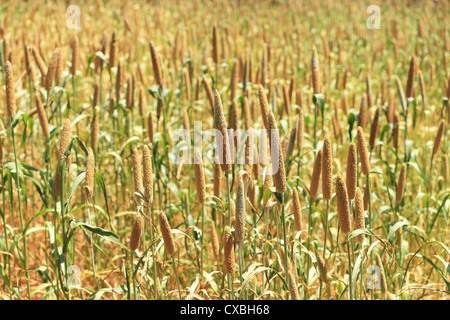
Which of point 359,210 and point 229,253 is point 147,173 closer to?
point 229,253

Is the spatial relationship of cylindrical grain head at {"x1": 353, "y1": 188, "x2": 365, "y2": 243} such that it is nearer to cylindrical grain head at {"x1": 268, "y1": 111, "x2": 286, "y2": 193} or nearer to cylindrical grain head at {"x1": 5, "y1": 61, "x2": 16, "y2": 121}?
cylindrical grain head at {"x1": 268, "y1": 111, "x2": 286, "y2": 193}

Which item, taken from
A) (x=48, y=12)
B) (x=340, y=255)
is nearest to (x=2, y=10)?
(x=48, y=12)

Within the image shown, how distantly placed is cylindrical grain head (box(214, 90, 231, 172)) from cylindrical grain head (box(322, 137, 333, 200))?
34 centimetres

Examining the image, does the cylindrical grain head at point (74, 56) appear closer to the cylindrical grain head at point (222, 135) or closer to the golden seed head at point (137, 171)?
the golden seed head at point (137, 171)

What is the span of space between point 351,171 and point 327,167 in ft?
0.32

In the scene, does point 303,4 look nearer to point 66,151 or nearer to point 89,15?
point 89,15

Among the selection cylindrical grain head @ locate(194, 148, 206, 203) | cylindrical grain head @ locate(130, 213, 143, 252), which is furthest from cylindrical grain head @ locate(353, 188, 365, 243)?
cylindrical grain head @ locate(130, 213, 143, 252)

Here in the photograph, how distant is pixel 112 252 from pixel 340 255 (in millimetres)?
1550

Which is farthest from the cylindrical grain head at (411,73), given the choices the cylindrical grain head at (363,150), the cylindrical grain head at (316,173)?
the cylindrical grain head at (316,173)

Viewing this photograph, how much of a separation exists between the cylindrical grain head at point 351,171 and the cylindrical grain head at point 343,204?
8 cm

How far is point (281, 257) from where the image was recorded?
2172mm

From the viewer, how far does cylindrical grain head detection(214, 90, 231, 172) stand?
169cm

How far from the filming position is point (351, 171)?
1.84 m

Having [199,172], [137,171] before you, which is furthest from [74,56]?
[199,172]
